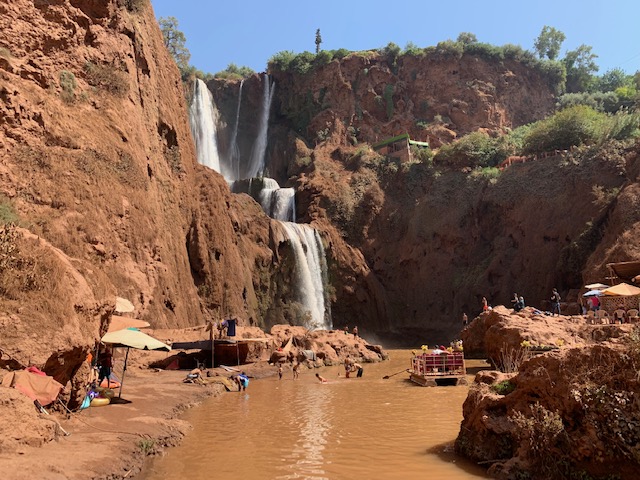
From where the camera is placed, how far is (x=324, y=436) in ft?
39.5

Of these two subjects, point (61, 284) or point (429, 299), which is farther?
point (429, 299)

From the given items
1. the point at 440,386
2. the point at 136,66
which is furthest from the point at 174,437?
the point at 136,66

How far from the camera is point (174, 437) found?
11.3 meters

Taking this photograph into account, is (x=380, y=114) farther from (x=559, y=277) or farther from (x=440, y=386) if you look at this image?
(x=440, y=386)

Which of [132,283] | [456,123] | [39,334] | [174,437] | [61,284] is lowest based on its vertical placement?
[174,437]

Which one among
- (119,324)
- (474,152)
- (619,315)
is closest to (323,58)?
(474,152)

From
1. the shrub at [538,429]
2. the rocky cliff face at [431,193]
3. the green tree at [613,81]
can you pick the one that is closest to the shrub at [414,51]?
the rocky cliff face at [431,193]

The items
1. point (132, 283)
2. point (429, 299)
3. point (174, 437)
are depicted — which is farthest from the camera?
point (429, 299)

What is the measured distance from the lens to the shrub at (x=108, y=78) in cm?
2725

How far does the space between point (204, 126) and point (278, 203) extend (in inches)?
621

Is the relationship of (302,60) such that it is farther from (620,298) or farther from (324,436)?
(324,436)

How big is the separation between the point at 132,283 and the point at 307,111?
44.9 m

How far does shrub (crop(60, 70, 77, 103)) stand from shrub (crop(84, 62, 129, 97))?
1364mm

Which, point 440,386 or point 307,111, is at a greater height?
point 307,111
